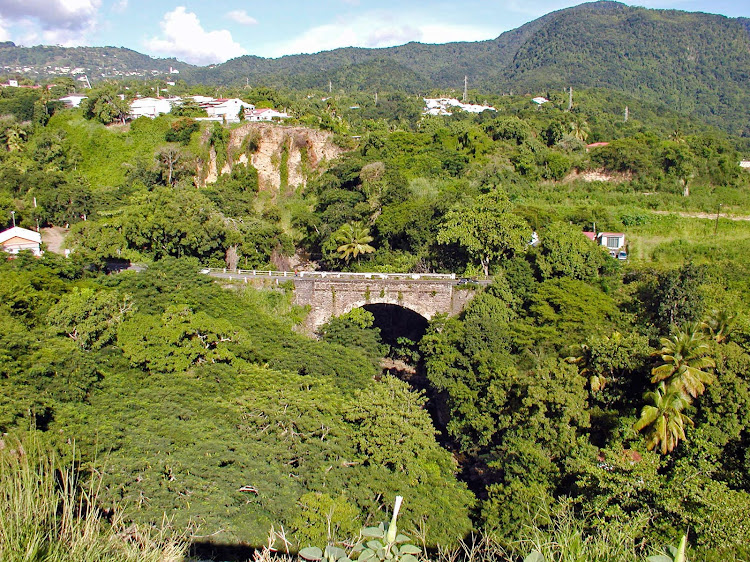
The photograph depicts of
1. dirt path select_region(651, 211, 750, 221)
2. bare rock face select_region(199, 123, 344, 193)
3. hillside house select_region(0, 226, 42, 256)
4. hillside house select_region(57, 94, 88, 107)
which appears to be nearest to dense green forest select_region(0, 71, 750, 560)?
dirt path select_region(651, 211, 750, 221)

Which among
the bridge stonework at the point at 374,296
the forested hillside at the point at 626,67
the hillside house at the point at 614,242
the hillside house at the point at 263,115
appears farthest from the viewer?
the forested hillside at the point at 626,67

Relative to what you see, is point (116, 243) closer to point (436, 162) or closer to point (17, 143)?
point (436, 162)

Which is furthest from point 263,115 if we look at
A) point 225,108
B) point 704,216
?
point 704,216

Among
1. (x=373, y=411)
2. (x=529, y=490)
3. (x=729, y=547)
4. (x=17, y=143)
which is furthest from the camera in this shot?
(x=17, y=143)

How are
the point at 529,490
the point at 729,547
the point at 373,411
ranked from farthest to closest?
the point at 373,411 < the point at 529,490 < the point at 729,547

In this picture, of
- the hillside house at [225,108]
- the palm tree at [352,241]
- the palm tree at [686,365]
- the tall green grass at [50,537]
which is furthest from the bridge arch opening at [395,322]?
the hillside house at [225,108]

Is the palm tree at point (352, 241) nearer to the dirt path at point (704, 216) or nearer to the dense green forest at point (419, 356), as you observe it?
the dense green forest at point (419, 356)

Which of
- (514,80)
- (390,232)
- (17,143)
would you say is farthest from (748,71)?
(17,143)
